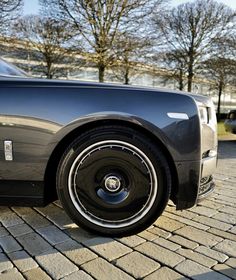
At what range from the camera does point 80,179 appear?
239 centimetres

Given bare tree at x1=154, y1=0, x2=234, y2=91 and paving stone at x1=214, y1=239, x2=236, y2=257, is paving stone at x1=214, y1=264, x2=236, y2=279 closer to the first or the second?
paving stone at x1=214, y1=239, x2=236, y2=257

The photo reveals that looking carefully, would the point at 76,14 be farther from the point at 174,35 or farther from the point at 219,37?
the point at 219,37

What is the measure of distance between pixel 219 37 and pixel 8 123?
1947cm

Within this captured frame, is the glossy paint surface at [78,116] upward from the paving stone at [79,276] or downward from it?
upward

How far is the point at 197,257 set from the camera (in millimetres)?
2115

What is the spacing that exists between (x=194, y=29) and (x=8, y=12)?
12.6 meters

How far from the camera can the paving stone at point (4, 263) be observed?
1947mm

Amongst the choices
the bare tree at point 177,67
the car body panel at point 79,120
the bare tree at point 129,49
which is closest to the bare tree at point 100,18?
the bare tree at point 129,49

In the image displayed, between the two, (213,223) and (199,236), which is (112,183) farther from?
(213,223)

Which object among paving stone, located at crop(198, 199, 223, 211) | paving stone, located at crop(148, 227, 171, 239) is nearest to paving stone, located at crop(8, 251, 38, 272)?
paving stone, located at crop(148, 227, 171, 239)

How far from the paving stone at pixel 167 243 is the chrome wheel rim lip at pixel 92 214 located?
21cm

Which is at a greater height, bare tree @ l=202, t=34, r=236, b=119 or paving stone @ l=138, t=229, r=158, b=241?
bare tree @ l=202, t=34, r=236, b=119

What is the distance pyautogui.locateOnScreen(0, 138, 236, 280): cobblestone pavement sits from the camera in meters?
1.92

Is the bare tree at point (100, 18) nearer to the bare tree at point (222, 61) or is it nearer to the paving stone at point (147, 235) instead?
the bare tree at point (222, 61)
